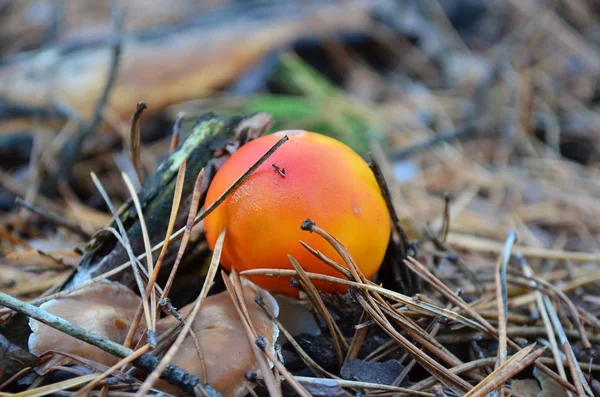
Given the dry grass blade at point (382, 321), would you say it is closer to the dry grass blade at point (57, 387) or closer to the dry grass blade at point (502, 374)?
the dry grass blade at point (502, 374)

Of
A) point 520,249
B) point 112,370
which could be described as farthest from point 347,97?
Answer: point 112,370

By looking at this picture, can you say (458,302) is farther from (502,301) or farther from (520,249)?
(520,249)

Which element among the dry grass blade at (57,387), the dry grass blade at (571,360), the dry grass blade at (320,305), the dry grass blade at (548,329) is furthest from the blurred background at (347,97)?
the dry grass blade at (57,387)

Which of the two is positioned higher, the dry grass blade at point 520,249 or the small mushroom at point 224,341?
the small mushroom at point 224,341

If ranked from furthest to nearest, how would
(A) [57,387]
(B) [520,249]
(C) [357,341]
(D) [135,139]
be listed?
(B) [520,249] < (D) [135,139] < (C) [357,341] < (A) [57,387]

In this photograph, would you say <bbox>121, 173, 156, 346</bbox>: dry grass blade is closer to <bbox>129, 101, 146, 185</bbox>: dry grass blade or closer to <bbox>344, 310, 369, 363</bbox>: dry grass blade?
<bbox>129, 101, 146, 185</bbox>: dry grass blade
